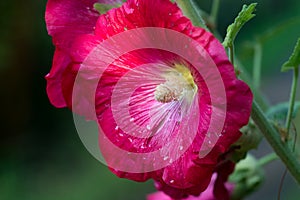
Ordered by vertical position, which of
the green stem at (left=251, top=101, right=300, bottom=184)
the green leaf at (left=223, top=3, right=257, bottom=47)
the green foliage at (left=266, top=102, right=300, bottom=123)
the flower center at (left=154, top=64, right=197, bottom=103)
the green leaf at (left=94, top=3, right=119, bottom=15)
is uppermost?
the green leaf at (left=223, top=3, right=257, bottom=47)

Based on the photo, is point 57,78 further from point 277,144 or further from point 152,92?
point 277,144

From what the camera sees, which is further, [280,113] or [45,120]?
[45,120]

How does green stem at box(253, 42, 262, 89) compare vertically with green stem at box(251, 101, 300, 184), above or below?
below

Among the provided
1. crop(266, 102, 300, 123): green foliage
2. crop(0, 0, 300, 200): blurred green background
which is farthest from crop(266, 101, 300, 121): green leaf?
crop(0, 0, 300, 200): blurred green background

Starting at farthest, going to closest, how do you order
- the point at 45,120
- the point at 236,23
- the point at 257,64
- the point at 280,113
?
the point at 45,120
the point at 257,64
the point at 280,113
the point at 236,23

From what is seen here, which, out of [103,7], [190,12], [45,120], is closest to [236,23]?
[190,12]

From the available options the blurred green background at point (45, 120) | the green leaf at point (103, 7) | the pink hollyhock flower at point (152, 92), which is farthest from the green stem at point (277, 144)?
the blurred green background at point (45, 120)

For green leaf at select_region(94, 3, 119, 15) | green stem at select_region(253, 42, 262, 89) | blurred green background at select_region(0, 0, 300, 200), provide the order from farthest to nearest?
1. blurred green background at select_region(0, 0, 300, 200)
2. green stem at select_region(253, 42, 262, 89)
3. green leaf at select_region(94, 3, 119, 15)

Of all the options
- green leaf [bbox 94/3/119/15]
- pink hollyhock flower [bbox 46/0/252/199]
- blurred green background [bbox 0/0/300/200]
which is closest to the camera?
pink hollyhock flower [bbox 46/0/252/199]

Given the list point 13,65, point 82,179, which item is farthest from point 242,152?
point 13,65

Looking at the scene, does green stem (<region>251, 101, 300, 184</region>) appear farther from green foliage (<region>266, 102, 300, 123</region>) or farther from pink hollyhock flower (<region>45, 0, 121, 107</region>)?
pink hollyhock flower (<region>45, 0, 121, 107</region>)
